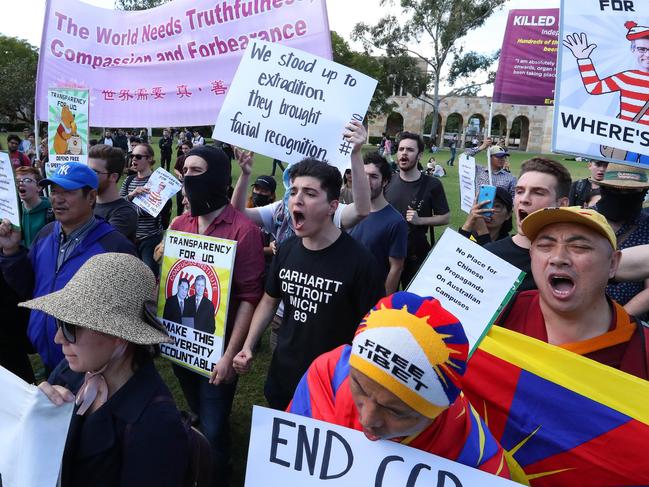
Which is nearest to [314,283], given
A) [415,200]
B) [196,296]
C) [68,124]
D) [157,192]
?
[196,296]

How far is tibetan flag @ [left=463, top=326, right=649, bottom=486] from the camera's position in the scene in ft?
5.24

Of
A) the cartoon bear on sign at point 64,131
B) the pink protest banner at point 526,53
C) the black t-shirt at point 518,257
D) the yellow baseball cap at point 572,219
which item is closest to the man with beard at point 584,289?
the yellow baseball cap at point 572,219

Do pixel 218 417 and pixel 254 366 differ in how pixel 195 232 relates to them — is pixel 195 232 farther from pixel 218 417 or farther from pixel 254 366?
pixel 254 366

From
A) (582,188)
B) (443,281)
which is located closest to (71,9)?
(443,281)

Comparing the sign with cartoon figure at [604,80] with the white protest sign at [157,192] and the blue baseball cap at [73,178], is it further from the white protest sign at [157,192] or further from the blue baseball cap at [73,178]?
the white protest sign at [157,192]

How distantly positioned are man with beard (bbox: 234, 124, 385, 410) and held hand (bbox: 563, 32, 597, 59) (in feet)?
5.01

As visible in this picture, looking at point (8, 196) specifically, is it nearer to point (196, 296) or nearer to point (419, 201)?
point (196, 296)

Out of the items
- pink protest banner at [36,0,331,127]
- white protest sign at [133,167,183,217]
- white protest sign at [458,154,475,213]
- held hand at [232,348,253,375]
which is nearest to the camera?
held hand at [232,348,253,375]

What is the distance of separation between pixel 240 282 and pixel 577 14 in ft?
8.07

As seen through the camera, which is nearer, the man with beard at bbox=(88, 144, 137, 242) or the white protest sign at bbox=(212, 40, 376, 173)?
the white protest sign at bbox=(212, 40, 376, 173)

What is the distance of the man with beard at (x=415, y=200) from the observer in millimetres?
5090

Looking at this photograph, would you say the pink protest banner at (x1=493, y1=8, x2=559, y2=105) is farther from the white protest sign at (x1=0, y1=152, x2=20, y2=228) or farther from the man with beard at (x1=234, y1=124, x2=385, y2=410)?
the white protest sign at (x1=0, y1=152, x2=20, y2=228)

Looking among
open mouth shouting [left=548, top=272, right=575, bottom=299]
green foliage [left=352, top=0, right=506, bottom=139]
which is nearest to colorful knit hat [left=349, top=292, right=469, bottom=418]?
open mouth shouting [left=548, top=272, right=575, bottom=299]

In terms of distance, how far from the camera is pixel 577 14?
2742 millimetres
